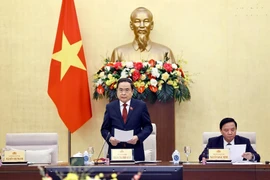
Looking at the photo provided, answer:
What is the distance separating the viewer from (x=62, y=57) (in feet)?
23.5

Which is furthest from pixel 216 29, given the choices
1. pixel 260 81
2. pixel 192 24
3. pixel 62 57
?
pixel 62 57

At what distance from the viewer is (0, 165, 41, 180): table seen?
4266mm

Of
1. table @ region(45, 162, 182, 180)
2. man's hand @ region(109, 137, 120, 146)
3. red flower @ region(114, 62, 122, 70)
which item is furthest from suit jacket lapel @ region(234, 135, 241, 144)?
table @ region(45, 162, 182, 180)

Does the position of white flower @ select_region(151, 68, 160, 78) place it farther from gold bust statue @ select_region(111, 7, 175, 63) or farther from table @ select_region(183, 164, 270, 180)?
table @ select_region(183, 164, 270, 180)

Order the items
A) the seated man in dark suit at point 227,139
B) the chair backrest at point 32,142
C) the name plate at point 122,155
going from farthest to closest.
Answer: the chair backrest at point 32,142 < the seated man in dark suit at point 227,139 < the name plate at point 122,155

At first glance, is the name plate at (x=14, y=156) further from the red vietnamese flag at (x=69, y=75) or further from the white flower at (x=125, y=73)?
the red vietnamese flag at (x=69, y=75)

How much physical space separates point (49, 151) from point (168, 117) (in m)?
2.26

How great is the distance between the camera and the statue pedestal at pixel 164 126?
7031 millimetres

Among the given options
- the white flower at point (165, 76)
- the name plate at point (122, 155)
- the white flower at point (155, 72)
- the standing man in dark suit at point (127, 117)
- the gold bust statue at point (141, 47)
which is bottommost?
the name plate at point (122, 155)

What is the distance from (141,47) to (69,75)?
0.89 metres

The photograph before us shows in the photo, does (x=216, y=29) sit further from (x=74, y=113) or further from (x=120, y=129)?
(x=120, y=129)

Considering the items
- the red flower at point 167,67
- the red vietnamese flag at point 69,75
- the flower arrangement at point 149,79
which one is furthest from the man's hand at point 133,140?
the red vietnamese flag at point 69,75

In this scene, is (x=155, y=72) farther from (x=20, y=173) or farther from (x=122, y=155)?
(x=20, y=173)

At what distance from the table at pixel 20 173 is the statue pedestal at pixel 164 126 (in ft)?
9.49
